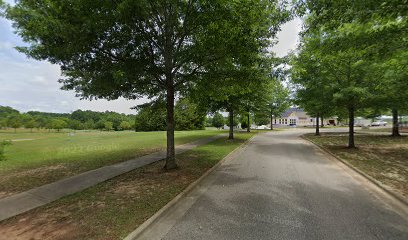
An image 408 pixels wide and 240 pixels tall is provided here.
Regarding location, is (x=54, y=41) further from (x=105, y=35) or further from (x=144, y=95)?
(x=144, y=95)

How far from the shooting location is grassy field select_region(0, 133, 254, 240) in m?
4.45

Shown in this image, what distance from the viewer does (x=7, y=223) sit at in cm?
492

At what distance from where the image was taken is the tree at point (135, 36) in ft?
20.7

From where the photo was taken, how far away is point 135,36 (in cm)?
782

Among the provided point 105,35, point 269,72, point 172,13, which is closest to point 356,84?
point 269,72

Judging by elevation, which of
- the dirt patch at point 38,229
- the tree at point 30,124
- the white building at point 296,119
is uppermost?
the white building at point 296,119

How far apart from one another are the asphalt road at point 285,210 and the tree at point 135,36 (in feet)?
11.9

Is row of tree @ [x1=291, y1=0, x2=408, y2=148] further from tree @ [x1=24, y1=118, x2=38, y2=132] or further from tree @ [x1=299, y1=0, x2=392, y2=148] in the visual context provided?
tree @ [x1=24, y1=118, x2=38, y2=132]

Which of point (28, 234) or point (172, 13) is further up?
point (172, 13)

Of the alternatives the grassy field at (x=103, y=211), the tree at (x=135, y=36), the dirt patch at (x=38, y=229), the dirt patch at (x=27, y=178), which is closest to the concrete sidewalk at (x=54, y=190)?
the grassy field at (x=103, y=211)

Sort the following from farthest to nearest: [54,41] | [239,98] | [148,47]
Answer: [239,98]
[148,47]
[54,41]

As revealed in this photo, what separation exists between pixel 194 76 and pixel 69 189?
231 inches

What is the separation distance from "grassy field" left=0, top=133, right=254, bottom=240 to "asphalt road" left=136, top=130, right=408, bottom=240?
604 millimetres

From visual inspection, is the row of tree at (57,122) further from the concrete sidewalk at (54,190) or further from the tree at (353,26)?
the tree at (353,26)
